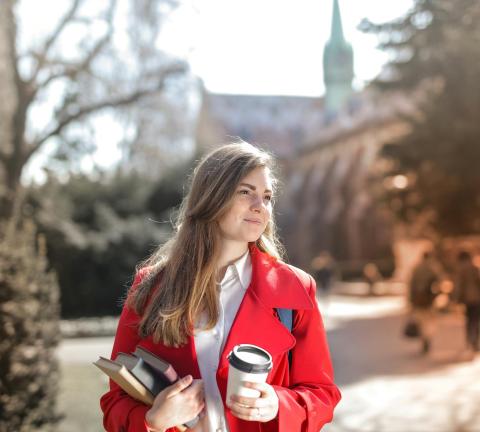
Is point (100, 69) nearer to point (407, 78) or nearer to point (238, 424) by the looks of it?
point (407, 78)

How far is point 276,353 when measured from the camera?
2031 millimetres

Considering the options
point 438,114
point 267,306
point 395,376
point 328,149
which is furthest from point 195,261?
point 328,149

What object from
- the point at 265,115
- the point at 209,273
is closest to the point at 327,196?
the point at 265,115

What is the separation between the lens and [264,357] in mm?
1850

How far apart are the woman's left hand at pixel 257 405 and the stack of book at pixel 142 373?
0.18 meters

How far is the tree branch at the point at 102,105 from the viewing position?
1628cm

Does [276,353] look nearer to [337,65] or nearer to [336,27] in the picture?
[336,27]

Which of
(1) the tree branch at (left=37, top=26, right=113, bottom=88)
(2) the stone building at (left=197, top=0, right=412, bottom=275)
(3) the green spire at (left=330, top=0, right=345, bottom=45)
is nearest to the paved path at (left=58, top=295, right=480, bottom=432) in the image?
(1) the tree branch at (left=37, top=26, right=113, bottom=88)

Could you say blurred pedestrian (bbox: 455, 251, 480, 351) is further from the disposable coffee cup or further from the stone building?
the disposable coffee cup

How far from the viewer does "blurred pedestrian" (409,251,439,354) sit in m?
12.2

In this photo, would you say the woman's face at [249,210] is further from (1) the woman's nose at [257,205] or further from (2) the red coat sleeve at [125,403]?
(2) the red coat sleeve at [125,403]

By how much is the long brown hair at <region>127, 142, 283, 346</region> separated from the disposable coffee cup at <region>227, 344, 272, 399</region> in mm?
251

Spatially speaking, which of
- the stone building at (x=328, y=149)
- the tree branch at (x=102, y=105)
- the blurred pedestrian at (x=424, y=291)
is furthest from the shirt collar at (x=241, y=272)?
the stone building at (x=328, y=149)

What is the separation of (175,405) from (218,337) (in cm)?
28
